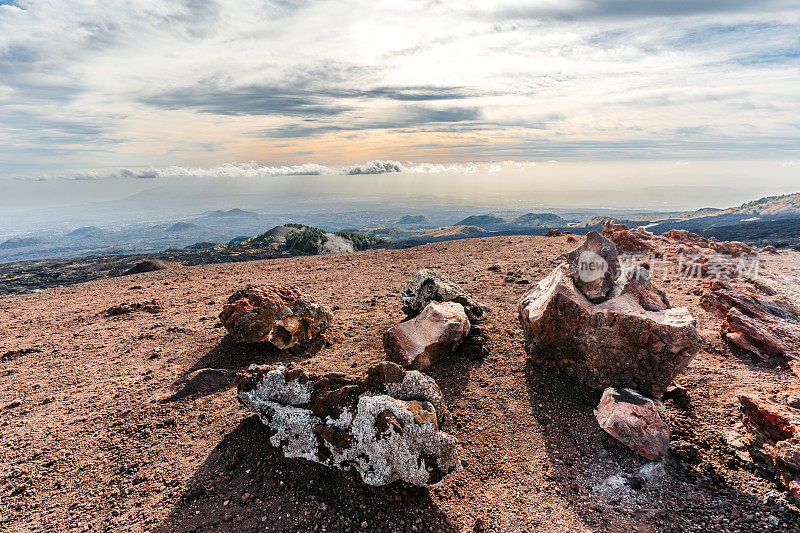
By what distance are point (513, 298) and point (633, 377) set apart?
6902 millimetres

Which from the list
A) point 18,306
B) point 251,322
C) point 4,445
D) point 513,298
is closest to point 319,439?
point 251,322

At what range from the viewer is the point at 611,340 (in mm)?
8711

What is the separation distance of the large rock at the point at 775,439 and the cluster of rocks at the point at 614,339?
1.40 meters

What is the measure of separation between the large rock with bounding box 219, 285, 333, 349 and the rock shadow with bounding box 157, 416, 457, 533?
180 inches

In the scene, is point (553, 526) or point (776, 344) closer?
point (553, 526)

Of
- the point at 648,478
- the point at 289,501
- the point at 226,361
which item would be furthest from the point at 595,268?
the point at 226,361

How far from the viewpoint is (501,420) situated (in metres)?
8.42

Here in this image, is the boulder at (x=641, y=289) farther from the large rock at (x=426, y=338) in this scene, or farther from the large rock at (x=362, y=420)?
the large rock at (x=362, y=420)

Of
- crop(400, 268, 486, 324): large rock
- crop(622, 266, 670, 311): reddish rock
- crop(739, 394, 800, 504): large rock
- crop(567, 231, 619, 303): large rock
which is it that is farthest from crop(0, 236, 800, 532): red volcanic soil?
crop(567, 231, 619, 303): large rock

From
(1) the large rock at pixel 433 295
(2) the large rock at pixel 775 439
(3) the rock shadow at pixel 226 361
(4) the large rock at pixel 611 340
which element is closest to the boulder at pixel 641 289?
(4) the large rock at pixel 611 340

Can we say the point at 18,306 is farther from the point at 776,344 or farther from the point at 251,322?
the point at 776,344

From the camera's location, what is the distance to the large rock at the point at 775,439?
6.08 metres

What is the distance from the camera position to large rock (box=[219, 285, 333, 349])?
36.6 ft

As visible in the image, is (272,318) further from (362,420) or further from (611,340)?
(611,340)
